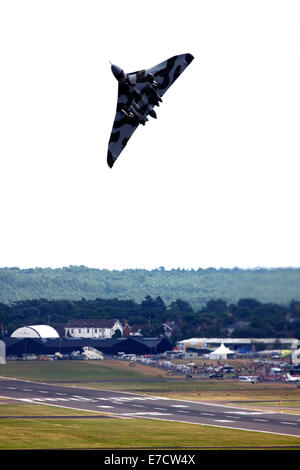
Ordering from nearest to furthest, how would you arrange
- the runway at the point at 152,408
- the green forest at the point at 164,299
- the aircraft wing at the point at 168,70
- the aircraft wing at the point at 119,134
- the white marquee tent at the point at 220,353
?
the green forest at the point at 164,299 → the aircraft wing at the point at 168,70 → the aircraft wing at the point at 119,134 → the runway at the point at 152,408 → the white marquee tent at the point at 220,353

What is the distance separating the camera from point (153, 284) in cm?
14788

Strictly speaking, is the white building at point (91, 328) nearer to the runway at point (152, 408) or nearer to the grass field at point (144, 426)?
the grass field at point (144, 426)

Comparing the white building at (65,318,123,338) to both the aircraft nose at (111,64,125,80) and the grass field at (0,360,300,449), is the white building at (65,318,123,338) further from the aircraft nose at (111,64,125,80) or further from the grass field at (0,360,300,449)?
the aircraft nose at (111,64,125,80)

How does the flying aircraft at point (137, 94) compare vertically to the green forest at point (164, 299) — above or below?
above

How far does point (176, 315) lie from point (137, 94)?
61368 millimetres

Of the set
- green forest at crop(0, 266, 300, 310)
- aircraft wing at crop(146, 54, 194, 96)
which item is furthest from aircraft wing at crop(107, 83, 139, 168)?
green forest at crop(0, 266, 300, 310)

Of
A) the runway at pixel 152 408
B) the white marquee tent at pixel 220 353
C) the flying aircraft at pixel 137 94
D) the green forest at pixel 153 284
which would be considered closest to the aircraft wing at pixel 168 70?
the flying aircraft at pixel 137 94

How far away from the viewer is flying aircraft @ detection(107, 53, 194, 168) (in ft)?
215

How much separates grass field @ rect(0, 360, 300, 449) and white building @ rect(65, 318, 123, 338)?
87.2 ft

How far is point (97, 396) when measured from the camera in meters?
115

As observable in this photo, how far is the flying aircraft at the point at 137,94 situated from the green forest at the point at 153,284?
51.9 ft

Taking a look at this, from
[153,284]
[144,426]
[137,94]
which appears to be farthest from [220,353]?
[137,94]

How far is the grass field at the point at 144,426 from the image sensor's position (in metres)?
67.4
